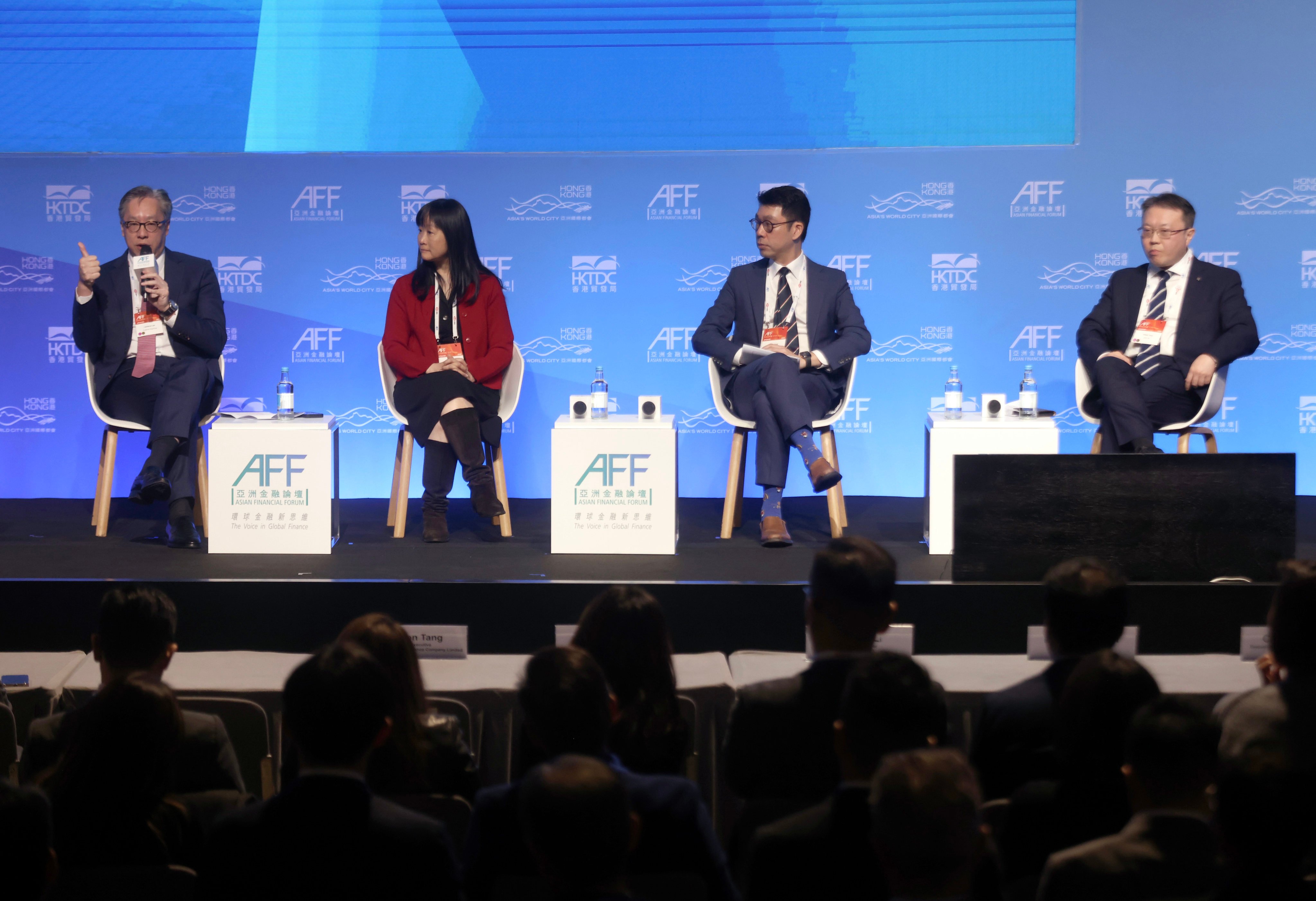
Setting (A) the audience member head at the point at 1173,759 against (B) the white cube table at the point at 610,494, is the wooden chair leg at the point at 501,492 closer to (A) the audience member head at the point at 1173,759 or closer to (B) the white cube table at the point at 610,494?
(B) the white cube table at the point at 610,494

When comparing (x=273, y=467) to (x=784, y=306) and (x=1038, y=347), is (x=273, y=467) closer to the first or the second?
(x=784, y=306)

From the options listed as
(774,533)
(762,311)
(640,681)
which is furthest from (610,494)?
(640,681)

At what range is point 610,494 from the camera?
3.84 metres

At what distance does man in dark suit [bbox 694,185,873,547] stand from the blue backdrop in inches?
33.1

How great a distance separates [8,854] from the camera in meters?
1.29

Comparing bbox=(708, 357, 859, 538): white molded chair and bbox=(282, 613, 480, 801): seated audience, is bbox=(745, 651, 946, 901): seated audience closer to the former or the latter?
bbox=(282, 613, 480, 801): seated audience

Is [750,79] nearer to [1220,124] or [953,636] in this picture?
[1220,124]

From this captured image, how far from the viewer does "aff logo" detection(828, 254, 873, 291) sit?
17.3 ft

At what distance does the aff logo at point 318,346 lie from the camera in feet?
17.6

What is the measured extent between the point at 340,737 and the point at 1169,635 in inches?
98.1


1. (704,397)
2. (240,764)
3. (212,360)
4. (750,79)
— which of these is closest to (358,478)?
(212,360)

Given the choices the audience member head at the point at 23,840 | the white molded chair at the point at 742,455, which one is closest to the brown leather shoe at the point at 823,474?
the white molded chair at the point at 742,455

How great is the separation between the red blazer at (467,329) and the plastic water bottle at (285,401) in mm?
364

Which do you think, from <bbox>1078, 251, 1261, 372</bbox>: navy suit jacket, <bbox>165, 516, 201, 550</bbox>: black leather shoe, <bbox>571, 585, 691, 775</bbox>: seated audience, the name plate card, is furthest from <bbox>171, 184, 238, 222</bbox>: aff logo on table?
<bbox>571, 585, 691, 775</bbox>: seated audience
